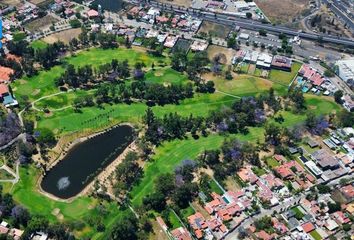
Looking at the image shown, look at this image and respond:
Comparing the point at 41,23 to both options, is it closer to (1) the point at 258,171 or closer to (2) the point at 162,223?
(2) the point at 162,223

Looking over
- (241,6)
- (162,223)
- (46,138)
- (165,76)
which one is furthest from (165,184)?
(241,6)

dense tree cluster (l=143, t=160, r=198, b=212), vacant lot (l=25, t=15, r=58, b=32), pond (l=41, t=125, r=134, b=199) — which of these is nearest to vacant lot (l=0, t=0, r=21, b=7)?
vacant lot (l=25, t=15, r=58, b=32)

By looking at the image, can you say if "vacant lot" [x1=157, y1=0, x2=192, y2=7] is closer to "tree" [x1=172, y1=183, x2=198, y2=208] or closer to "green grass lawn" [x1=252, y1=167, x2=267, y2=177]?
"green grass lawn" [x1=252, y1=167, x2=267, y2=177]

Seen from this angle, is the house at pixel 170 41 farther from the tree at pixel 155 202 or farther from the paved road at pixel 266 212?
the paved road at pixel 266 212

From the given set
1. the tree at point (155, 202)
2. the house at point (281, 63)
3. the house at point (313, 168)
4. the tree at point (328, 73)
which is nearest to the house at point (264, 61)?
the house at point (281, 63)

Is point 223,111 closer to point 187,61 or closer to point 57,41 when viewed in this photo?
point 187,61

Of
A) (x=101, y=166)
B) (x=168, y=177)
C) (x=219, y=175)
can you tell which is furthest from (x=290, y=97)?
(x=101, y=166)
